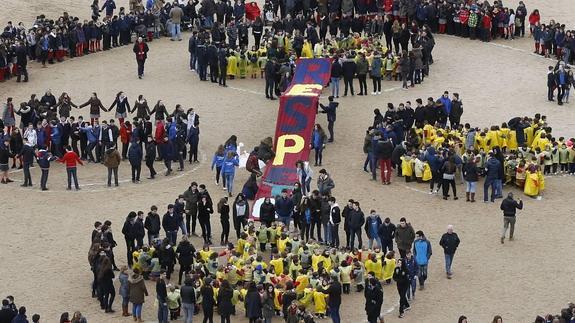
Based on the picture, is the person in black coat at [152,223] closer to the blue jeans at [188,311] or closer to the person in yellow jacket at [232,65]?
the blue jeans at [188,311]

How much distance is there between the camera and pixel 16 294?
137 feet

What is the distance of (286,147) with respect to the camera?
51.0 meters

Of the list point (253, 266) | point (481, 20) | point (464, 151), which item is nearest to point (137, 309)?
point (253, 266)

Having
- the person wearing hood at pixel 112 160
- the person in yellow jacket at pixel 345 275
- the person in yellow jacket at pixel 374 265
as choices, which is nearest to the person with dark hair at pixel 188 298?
the person in yellow jacket at pixel 345 275

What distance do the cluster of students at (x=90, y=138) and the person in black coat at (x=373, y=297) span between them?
42.1ft

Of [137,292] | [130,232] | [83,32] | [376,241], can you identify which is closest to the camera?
[137,292]

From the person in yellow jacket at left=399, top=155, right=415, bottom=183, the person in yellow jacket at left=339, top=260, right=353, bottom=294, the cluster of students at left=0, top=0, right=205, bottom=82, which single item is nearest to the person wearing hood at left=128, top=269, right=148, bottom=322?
the person in yellow jacket at left=339, top=260, right=353, bottom=294

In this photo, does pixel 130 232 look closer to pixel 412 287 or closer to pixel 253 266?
pixel 253 266

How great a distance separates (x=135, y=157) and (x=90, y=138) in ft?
8.64

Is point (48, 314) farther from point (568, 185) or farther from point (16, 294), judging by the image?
point (568, 185)

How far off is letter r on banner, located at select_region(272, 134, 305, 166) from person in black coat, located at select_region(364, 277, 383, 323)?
11.6 meters

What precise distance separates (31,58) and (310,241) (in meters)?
22.3

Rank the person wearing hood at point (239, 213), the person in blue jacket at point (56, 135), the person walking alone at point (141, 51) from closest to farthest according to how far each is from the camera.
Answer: the person wearing hood at point (239, 213), the person in blue jacket at point (56, 135), the person walking alone at point (141, 51)

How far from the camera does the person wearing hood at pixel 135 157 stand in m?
49.4
